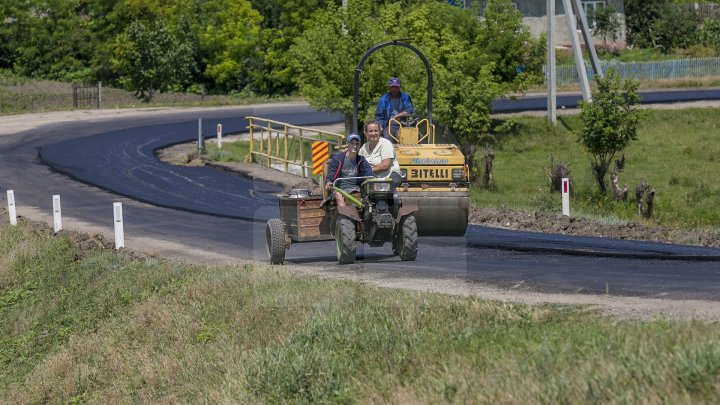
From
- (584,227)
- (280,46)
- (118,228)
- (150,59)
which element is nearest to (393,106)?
(118,228)

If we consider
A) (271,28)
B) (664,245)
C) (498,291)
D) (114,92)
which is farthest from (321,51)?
(271,28)

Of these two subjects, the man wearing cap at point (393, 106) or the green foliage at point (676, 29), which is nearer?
the man wearing cap at point (393, 106)

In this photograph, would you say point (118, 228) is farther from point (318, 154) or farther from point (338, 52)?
point (338, 52)

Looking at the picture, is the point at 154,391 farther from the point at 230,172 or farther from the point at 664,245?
the point at 230,172

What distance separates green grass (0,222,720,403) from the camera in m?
9.40

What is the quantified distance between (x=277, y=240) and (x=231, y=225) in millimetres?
7752

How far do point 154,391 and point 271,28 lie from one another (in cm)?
7320

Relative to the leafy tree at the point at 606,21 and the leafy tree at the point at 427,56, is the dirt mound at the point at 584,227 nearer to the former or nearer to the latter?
the leafy tree at the point at 427,56

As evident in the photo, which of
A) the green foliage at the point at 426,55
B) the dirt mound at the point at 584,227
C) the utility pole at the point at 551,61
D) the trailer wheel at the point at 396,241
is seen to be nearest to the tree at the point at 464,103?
the green foliage at the point at 426,55

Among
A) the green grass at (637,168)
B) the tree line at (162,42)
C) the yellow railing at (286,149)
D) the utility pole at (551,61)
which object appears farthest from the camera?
the tree line at (162,42)

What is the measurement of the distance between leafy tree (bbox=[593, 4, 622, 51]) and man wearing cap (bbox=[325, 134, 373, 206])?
7739 centimetres

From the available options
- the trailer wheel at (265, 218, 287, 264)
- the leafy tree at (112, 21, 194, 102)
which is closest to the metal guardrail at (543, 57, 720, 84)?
the leafy tree at (112, 21, 194, 102)

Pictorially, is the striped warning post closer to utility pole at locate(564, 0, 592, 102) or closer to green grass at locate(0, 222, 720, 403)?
green grass at locate(0, 222, 720, 403)

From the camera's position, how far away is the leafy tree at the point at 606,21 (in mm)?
91688
